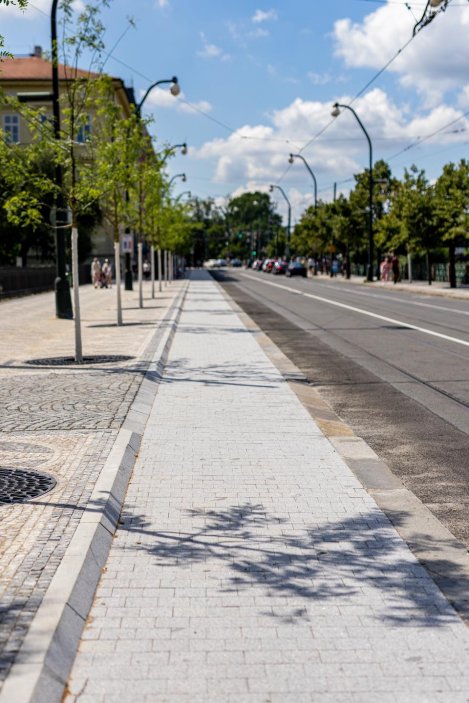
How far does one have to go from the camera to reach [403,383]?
12094 mm

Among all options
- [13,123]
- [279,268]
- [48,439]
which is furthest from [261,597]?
[279,268]

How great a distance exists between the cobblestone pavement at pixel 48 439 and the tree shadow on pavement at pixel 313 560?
0.54 m

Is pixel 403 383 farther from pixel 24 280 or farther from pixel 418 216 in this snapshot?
pixel 418 216

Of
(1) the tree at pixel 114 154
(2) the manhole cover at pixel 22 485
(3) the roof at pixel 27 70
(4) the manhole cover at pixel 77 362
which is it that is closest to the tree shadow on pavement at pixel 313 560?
(2) the manhole cover at pixel 22 485

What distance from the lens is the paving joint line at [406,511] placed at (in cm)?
459

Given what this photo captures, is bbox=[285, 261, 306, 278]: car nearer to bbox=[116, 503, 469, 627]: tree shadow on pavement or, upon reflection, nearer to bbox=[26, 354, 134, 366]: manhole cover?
bbox=[26, 354, 134, 366]: manhole cover

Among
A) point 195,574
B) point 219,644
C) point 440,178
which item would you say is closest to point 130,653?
point 219,644

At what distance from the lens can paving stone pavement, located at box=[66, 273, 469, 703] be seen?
347 cm

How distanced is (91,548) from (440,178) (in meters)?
44.5

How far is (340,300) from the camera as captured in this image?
36.5 m

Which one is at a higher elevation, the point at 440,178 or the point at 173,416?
the point at 440,178

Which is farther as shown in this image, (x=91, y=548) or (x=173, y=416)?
(x=173, y=416)

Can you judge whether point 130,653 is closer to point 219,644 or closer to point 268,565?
point 219,644

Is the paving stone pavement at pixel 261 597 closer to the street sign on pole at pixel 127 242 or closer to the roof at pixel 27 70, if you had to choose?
the street sign on pole at pixel 127 242
